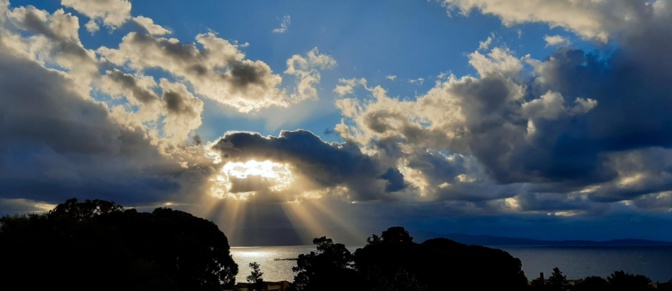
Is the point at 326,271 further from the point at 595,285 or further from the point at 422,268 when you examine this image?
the point at 595,285

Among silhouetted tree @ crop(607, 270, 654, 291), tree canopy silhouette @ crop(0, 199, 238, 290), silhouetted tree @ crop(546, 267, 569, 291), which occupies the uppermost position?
tree canopy silhouette @ crop(0, 199, 238, 290)

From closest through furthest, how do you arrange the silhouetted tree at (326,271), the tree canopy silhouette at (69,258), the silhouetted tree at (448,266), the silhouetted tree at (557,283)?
the tree canopy silhouette at (69,258) → the silhouetted tree at (448,266) → the silhouetted tree at (326,271) → the silhouetted tree at (557,283)

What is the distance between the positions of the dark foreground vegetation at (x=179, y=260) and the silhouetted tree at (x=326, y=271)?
6.3 inches

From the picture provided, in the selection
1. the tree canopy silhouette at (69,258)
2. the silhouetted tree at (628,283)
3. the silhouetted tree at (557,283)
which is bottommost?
the silhouetted tree at (557,283)

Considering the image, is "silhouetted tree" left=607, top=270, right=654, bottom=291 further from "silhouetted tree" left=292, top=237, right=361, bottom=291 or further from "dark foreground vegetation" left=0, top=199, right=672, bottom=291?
"silhouetted tree" left=292, top=237, right=361, bottom=291

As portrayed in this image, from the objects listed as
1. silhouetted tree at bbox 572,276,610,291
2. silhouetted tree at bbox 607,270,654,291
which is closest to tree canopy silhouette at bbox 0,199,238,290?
silhouetted tree at bbox 572,276,610,291

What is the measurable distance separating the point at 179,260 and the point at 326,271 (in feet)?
89.3

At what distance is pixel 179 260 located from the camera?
5984 centimetres

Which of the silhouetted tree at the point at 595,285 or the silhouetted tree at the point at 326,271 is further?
the silhouetted tree at the point at 326,271

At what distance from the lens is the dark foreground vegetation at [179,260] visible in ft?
121

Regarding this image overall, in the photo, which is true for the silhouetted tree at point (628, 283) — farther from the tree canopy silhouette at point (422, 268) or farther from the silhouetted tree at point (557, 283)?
the silhouetted tree at point (557, 283)

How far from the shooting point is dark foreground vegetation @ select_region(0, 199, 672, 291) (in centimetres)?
3681

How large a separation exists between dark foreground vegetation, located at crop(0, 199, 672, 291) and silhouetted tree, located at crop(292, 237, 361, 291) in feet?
0.52

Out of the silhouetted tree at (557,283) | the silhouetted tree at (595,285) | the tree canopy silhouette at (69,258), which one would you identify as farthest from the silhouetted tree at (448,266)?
the tree canopy silhouette at (69,258)
